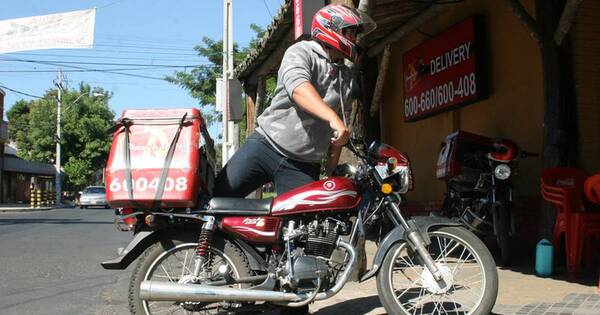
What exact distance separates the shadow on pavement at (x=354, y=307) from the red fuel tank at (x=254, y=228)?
3.84 ft

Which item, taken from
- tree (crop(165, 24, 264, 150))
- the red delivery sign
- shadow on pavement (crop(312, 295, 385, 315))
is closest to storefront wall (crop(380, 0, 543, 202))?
the red delivery sign

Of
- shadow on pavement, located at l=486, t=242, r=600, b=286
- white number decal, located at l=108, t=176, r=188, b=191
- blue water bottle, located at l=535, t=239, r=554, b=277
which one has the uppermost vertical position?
white number decal, located at l=108, t=176, r=188, b=191

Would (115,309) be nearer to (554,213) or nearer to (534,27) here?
(554,213)

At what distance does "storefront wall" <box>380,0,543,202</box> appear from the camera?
704cm

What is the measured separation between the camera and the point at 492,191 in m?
6.12

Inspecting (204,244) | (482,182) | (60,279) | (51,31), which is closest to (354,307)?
(204,244)

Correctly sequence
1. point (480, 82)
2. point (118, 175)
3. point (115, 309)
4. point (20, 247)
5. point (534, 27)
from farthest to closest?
point (20, 247) < point (480, 82) < point (534, 27) < point (115, 309) < point (118, 175)

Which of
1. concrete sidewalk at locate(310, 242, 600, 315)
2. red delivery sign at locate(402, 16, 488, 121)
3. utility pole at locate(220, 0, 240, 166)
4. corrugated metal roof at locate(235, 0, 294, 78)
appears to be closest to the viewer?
concrete sidewalk at locate(310, 242, 600, 315)

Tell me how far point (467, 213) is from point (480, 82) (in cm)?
226

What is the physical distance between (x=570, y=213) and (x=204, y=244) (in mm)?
3364

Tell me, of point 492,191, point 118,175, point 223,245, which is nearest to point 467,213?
point 492,191

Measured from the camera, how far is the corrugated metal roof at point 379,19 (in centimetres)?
848

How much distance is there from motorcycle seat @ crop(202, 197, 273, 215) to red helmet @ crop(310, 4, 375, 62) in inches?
42.3

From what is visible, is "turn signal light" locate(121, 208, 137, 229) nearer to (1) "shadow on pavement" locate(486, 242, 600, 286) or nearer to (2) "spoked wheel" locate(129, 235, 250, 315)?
(2) "spoked wheel" locate(129, 235, 250, 315)
